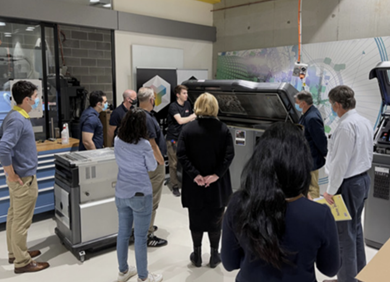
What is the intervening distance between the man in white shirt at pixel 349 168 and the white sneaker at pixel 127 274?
162cm

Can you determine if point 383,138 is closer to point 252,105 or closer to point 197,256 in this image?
point 252,105

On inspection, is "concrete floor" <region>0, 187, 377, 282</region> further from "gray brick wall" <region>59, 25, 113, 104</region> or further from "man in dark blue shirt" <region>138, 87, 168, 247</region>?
"gray brick wall" <region>59, 25, 113, 104</region>

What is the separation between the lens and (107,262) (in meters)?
3.15

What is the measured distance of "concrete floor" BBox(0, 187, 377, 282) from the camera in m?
2.90

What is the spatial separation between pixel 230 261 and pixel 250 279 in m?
0.10

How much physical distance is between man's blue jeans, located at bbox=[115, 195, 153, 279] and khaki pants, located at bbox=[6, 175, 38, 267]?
0.85 meters

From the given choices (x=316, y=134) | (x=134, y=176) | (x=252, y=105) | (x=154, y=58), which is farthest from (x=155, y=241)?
(x=154, y=58)

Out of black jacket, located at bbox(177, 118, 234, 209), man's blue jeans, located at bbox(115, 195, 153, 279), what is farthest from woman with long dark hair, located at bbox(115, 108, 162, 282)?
black jacket, located at bbox(177, 118, 234, 209)

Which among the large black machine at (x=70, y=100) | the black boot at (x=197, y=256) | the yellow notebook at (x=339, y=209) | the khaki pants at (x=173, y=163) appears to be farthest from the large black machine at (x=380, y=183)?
the large black machine at (x=70, y=100)

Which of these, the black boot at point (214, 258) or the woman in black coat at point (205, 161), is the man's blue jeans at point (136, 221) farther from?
the black boot at point (214, 258)

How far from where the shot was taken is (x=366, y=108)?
4.57 m

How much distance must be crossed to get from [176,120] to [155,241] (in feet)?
6.58

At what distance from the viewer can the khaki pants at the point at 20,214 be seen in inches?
112

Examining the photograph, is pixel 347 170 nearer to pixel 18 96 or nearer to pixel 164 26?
pixel 18 96
